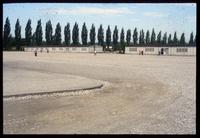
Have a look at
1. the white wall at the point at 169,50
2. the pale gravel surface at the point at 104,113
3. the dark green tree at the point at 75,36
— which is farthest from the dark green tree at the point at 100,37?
the pale gravel surface at the point at 104,113

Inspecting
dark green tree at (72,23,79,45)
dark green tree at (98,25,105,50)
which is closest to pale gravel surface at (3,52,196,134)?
dark green tree at (72,23,79,45)

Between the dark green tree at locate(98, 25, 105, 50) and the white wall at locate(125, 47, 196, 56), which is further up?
the dark green tree at locate(98, 25, 105, 50)

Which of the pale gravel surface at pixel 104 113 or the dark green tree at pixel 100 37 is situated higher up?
the dark green tree at pixel 100 37

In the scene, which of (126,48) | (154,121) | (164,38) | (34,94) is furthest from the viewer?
(164,38)

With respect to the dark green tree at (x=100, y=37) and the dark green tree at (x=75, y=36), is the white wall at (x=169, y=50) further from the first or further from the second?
the dark green tree at (x=100, y=37)

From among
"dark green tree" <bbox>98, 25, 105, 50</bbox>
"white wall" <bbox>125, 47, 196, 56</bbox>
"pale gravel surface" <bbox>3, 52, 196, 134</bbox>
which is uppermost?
"dark green tree" <bbox>98, 25, 105, 50</bbox>

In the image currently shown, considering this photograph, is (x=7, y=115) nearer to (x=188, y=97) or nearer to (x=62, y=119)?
(x=62, y=119)

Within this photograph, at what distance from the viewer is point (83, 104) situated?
1040cm

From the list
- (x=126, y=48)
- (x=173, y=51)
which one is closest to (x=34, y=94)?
(x=173, y=51)

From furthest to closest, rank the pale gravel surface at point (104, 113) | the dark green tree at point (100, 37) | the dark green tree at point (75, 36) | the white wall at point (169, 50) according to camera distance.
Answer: the dark green tree at point (100, 37) < the dark green tree at point (75, 36) < the white wall at point (169, 50) < the pale gravel surface at point (104, 113)

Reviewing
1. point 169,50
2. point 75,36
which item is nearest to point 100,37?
point 75,36

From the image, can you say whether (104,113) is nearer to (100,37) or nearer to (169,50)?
(169,50)

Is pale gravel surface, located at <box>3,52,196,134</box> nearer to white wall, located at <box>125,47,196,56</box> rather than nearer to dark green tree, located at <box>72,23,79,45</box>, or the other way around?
white wall, located at <box>125,47,196,56</box>

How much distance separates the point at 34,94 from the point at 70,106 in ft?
7.93
